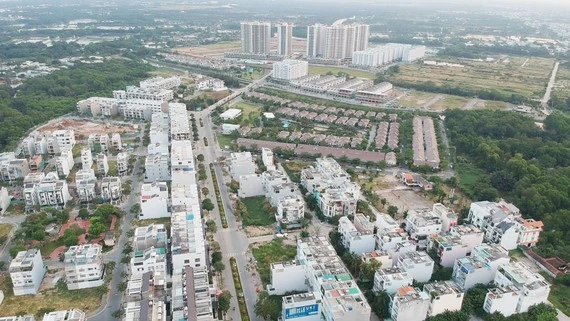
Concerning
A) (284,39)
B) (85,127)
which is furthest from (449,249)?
(284,39)

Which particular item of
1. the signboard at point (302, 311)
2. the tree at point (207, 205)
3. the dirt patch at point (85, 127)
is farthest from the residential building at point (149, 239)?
the dirt patch at point (85, 127)

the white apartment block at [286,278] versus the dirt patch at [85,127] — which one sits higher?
the white apartment block at [286,278]

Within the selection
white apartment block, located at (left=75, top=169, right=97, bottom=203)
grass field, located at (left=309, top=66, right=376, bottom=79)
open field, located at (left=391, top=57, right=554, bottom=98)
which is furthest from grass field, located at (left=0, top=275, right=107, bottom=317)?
grass field, located at (left=309, top=66, right=376, bottom=79)

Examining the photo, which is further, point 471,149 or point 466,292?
point 471,149

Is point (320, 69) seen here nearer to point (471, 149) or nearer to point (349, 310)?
point (471, 149)

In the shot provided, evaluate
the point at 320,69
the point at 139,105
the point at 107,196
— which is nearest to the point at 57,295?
the point at 107,196

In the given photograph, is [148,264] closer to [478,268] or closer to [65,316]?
[65,316]

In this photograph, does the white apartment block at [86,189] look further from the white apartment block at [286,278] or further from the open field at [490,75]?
the open field at [490,75]

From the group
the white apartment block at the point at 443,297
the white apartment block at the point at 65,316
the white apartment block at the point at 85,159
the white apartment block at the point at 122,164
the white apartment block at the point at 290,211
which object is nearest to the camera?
the white apartment block at the point at 65,316
